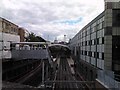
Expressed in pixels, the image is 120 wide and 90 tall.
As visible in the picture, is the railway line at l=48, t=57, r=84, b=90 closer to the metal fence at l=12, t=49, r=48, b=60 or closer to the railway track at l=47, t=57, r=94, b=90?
the railway track at l=47, t=57, r=94, b=90

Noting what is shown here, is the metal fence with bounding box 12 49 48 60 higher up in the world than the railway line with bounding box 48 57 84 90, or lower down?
higher up

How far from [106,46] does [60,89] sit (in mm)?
12705

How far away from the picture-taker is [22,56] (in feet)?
115

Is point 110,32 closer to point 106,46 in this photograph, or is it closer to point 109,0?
point 106,46

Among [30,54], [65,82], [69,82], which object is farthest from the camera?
[30,54]

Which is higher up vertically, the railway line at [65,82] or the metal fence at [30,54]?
the metal fence at [30,54]

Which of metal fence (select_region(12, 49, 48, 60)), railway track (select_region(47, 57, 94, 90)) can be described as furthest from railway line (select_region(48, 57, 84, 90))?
metal fence (select_region(12, 49, 48, 60))

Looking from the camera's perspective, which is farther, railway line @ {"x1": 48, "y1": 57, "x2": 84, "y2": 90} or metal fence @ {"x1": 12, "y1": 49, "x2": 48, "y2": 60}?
metal fence @ {"x1": 12, "y1": 49, "x2": 48, "y2": 60}

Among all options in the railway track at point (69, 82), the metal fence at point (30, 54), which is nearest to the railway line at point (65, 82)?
the railway track at point (69, 82)

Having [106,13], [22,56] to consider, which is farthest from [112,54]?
[22,56]

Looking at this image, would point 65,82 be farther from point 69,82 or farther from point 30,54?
point 30,54

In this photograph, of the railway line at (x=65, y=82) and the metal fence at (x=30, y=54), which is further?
the metal fence at (x=30, y=54)

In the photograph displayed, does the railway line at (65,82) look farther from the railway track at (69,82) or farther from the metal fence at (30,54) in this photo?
the metal fence at (30,54)

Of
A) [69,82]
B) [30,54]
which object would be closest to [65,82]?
[69,82]
